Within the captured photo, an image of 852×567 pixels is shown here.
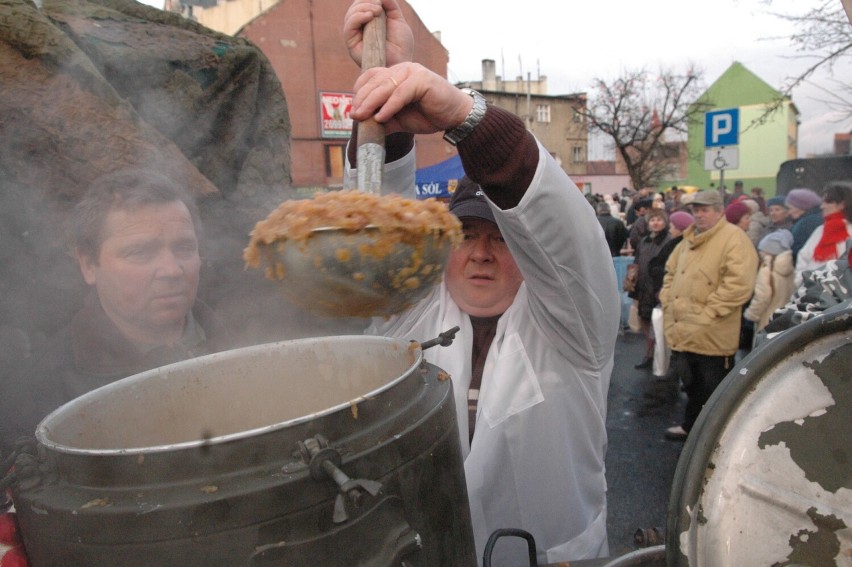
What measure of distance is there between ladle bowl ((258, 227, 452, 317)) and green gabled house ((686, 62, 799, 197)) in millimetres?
35651

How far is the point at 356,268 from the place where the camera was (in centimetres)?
116

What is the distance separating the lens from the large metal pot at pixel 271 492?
812 mm

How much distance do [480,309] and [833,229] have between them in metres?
4.21

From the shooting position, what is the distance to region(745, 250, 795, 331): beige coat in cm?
529

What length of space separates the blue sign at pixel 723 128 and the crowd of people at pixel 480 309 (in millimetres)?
6869

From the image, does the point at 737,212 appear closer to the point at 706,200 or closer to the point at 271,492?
the point at 706,200

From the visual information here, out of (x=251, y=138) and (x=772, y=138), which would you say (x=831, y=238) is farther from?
(x=772, y=138)

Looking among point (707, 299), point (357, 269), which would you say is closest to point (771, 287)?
point (707, 299)

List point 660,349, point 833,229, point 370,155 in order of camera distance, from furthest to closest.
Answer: point 660,349 < point 833,229 < point 370,155

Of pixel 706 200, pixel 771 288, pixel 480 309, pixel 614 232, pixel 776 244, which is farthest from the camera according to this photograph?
pixel 614 232

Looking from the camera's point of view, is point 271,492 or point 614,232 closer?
point 271,492

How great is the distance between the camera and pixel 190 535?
31.7 inches

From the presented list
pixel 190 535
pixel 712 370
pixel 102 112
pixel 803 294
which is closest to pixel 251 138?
pixel 102 112

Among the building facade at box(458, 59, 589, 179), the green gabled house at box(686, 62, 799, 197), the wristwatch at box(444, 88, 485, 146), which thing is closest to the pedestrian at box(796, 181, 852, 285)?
the wristwatch at box(444, 88, 485, 146)
